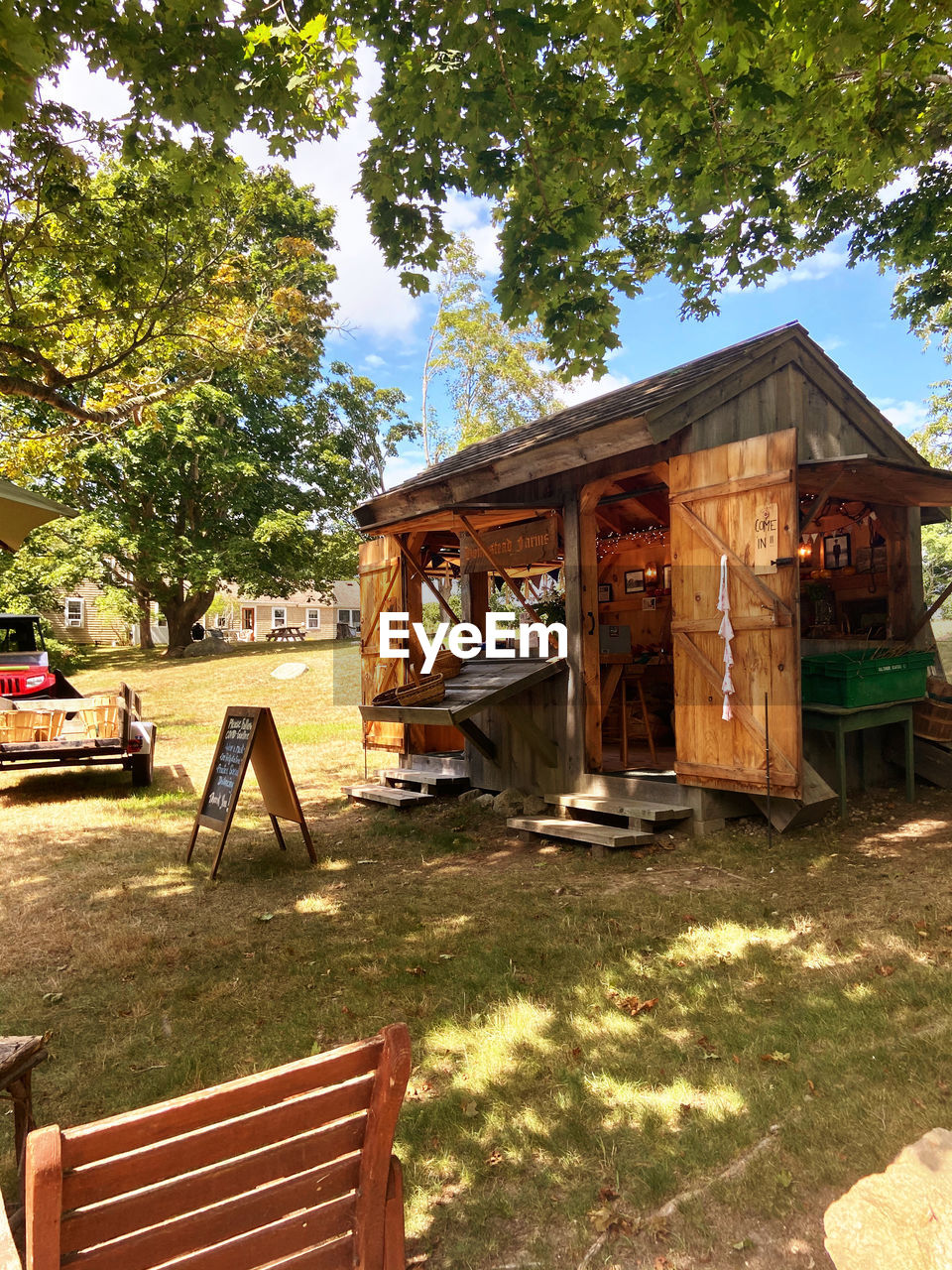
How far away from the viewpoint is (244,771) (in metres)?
6.35

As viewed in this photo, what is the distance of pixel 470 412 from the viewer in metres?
33.3

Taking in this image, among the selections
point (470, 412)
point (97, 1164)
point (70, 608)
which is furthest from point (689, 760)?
point (70, 608)

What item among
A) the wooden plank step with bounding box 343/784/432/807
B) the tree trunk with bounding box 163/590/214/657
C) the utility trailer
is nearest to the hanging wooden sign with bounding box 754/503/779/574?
the wooden plank step with bounding box 343/784/432/807

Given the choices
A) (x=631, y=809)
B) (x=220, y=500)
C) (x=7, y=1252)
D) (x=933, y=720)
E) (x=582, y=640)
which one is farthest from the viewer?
(x=220, y=500)

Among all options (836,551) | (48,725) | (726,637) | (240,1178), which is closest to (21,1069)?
(240,1178)

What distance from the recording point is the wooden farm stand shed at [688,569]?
262 inches

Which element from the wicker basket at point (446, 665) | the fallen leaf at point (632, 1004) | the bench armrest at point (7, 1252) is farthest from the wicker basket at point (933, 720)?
the bench armrest at point (7, 1252)

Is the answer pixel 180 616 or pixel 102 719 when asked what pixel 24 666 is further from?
pixel 180 616

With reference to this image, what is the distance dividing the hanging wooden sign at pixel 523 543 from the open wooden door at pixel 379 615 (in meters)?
1.33

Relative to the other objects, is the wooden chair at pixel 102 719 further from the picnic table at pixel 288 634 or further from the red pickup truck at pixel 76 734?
the picnic table at pixel 288 634

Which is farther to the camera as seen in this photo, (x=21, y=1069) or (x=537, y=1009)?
(x=537, y=1009)

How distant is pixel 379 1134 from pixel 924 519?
1156 centimetres

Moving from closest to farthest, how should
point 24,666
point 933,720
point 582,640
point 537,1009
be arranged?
point 537,1009, point 582,640, point 933,720, point 24,666

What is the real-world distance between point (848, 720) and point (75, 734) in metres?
9.49
